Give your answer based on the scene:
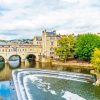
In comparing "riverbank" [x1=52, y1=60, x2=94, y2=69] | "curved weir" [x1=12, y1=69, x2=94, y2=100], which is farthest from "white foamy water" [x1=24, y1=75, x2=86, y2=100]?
"riverbank" [x1=52, y1=60, x2=94, y2=69]

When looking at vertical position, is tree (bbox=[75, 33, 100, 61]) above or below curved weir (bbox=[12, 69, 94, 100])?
above

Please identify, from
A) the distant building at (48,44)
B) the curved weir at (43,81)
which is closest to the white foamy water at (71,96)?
the curved weir at (43,81)

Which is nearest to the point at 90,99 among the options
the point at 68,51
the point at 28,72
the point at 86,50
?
the point at 28,72

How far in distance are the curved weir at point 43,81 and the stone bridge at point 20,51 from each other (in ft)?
145

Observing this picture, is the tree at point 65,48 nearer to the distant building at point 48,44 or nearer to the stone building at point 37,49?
the stone building at point 37,49

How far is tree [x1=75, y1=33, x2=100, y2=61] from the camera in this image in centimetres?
10306

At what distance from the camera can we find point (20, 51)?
126 metres

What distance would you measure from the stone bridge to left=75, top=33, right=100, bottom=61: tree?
79.3 ft

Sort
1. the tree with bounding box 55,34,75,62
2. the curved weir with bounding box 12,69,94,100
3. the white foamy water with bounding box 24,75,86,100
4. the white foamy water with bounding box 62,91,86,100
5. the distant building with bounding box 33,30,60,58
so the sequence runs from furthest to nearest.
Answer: the distant building with bounding box 33,30,60,58, the tree with bounding box 55,34,75,62, the curved weir with bounding box 12,69,94,100, the white foamy water with bounding box 24,75,86,100, the white foamy water with bounding box 62,91,86,100

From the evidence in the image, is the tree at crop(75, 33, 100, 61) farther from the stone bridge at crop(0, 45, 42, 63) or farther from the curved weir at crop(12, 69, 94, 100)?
the curved weir at crop(12, 69, 94, 100)

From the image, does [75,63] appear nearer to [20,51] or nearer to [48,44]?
[48,44]

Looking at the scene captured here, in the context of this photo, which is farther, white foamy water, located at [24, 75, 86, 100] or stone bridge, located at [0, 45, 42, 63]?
stone bridge, located at [0, 45, 42, 63]

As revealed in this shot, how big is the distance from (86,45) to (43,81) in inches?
1583

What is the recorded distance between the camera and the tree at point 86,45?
4058 inches
